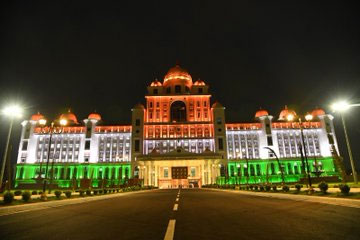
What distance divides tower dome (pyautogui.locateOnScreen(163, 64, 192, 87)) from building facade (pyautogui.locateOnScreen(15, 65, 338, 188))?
0.45m

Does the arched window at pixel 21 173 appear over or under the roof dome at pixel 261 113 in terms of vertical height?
under

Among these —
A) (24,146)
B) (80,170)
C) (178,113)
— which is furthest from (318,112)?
(24,146)

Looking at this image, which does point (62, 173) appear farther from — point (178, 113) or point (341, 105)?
point (341, 105)

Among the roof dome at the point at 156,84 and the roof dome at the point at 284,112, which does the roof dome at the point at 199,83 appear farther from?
the roof dome at the point at 284,112

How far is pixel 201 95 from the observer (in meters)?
93.1

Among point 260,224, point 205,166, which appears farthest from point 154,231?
point 205,166

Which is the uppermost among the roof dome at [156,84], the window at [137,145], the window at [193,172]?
the roof dome at [156,84]

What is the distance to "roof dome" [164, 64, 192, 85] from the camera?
97.1 m

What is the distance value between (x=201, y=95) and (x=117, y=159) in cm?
3800

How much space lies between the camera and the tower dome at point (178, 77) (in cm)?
9656

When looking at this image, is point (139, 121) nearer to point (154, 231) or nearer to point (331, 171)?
point (331, 171)

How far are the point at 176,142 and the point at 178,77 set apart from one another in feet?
85.6

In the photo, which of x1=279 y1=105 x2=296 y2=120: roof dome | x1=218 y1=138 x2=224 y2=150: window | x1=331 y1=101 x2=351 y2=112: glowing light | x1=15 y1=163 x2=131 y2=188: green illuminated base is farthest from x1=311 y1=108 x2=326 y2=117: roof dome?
x1=331 y1=101 x2=351 y2=112: glowing light

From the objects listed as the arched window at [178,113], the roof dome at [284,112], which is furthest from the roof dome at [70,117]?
the roof dome at [284,112]
